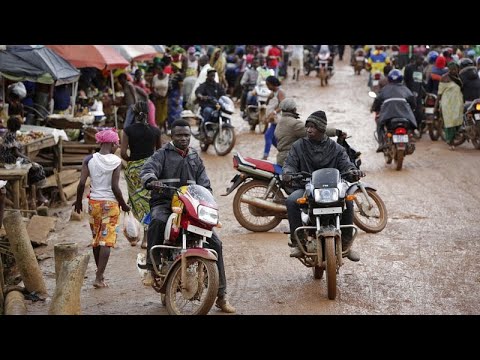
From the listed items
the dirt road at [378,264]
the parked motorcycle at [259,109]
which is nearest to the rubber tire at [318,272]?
the dirt road at [378,264]

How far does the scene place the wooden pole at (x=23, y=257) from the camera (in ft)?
28.8

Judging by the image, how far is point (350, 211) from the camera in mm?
8422

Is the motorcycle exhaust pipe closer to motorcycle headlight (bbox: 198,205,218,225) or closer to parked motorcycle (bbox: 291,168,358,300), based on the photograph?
parked motorcycle (bbox: 291,168,358,300)

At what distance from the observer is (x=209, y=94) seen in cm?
1755

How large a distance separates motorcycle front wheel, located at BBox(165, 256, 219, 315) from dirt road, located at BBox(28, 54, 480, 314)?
0.46m

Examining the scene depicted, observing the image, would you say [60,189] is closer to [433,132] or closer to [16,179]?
[16,179]

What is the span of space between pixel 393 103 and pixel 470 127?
2.55 meters

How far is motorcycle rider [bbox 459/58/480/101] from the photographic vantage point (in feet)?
57.6

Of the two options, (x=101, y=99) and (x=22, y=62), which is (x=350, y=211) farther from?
(x=101, y=99)

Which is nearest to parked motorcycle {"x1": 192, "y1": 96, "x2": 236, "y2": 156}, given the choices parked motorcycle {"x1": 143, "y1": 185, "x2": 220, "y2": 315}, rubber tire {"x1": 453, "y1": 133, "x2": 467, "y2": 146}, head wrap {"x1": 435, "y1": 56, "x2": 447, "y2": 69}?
rubber tire {"x1": 453, "y1": 133, "x2": 467, "y2": 146}

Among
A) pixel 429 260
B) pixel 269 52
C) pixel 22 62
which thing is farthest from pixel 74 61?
pixel 269 52

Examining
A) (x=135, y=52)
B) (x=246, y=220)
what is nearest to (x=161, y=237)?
(x=246, y=220)

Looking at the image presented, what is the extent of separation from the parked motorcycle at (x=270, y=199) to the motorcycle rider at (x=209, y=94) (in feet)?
20.8

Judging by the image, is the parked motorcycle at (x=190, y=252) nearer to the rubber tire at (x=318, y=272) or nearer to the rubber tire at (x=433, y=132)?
the rubber tire at (x=318, y=272)
